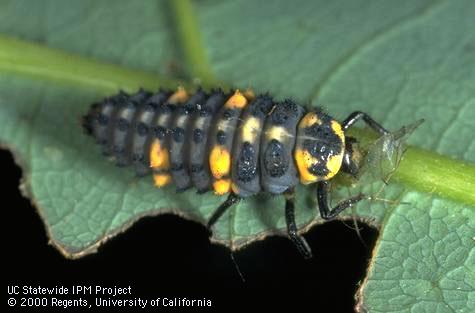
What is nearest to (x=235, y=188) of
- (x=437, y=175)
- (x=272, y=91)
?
(x=272, y=91)

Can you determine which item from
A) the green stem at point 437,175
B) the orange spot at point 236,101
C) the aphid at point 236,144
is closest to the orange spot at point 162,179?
the aphid at point 236,144

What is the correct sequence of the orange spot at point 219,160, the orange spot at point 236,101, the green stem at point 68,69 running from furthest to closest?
the green stem at point 68,69 → the orange spot at point 236,101 → the orange spot at point 219,160

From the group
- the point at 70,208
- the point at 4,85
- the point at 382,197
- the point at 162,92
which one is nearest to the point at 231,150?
the point at 162,92

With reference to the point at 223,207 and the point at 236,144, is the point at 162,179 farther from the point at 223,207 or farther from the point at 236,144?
the point at 236,144

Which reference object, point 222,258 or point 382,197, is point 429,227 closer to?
point 382,197

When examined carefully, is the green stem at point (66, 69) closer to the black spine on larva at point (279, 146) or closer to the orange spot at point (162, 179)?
the orange spot at point (162, 179)

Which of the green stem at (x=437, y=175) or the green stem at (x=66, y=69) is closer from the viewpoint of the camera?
the green stem at (x=437, y=175)
